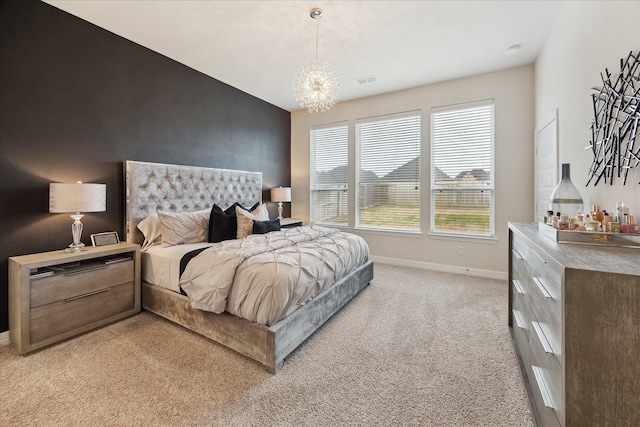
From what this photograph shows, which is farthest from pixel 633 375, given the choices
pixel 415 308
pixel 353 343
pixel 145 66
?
pixel 145 66

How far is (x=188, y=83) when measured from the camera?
363 cm

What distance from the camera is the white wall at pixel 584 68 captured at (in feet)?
4.70

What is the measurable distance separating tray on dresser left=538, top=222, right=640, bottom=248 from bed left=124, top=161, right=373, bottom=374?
1669 millimetres

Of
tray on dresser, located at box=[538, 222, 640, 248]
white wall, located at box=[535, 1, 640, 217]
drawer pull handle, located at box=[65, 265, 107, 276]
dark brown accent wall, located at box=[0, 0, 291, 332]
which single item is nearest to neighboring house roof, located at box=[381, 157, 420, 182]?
white wall, located at box=[535, 1, 640, 217]

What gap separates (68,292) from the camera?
2.21m

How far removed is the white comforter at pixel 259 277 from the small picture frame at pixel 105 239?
107 centimetres

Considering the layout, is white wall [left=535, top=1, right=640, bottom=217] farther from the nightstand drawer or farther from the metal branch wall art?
the nightstand drawer

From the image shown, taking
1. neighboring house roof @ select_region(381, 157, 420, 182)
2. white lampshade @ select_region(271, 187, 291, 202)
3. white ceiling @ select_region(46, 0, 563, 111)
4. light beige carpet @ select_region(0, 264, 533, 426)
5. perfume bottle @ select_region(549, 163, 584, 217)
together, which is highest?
white ceiling @ select_region(46, 0, 563, 111)

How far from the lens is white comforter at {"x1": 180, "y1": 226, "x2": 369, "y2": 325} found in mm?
1869

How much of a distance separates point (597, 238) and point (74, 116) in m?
4.10

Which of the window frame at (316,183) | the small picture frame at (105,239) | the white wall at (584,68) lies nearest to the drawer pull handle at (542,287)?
the white wall at (584,68)

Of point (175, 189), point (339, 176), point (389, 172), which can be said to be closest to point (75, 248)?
point (175, 189)

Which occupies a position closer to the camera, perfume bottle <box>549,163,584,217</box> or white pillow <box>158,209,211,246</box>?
perfume bottle <box>549,163,584,217</box>

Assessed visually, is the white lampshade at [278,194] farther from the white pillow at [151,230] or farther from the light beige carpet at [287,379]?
the light beige carpet at [287,379]
